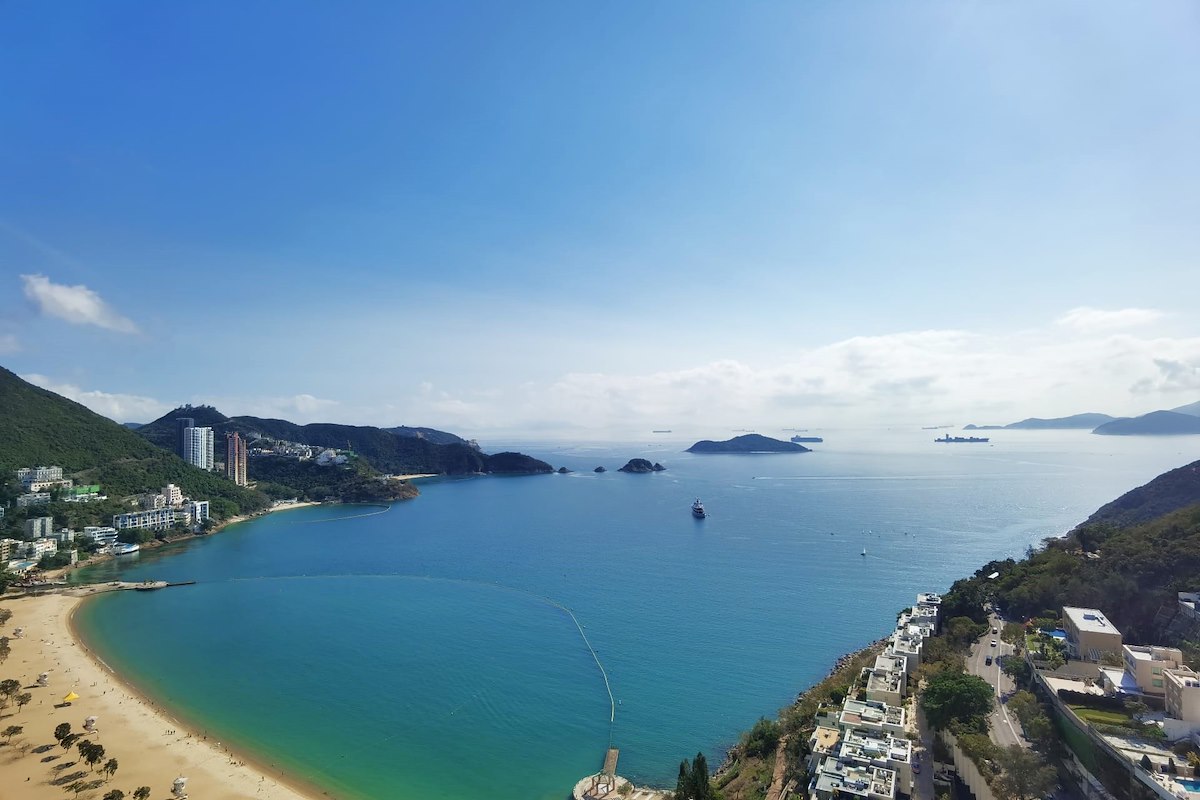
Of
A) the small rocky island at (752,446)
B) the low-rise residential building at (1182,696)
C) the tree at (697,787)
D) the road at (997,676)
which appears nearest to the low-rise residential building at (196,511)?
the tree at (697,787)

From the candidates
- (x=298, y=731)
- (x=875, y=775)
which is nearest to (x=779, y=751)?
(x=875, y=775)

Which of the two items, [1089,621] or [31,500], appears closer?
[1089,621]

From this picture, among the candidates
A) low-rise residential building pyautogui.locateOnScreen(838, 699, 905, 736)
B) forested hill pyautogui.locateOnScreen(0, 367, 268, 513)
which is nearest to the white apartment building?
forested hill pyautogui.locateOnScreen(0, 367, 268, 513)

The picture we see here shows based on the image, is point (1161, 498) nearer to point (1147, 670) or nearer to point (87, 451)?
point (1147, 670)

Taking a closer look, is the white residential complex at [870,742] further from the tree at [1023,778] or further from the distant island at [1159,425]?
the distant island at [1159,425]

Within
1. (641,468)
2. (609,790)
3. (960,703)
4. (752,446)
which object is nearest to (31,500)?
(609,790)

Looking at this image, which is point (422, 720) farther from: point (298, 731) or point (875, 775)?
point (875, 775)

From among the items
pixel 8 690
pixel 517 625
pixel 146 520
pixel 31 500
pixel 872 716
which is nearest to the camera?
pixel 872 716
